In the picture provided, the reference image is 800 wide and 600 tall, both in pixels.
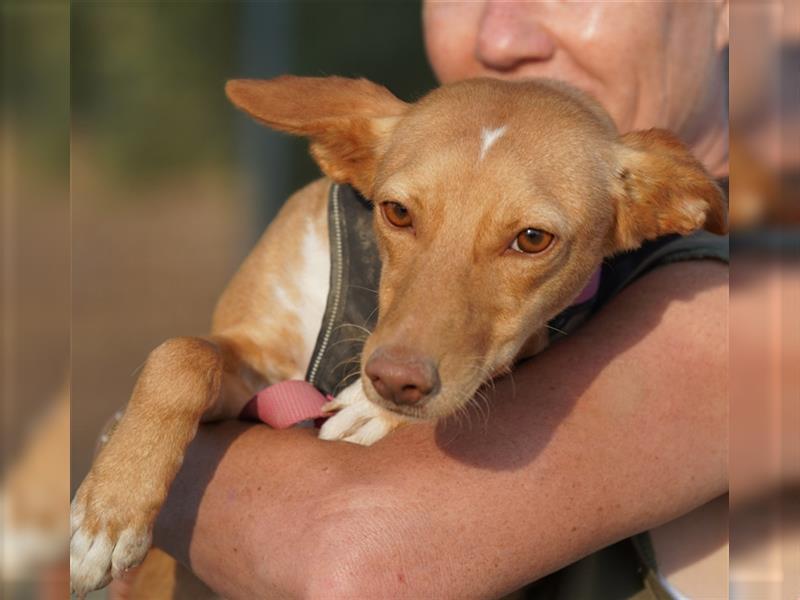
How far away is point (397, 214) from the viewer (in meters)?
2.28

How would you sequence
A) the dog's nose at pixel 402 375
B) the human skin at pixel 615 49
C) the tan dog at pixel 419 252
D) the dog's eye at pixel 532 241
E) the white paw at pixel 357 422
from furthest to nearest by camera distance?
the human skin at pixel 615 49
the white paw at pixel 357 422
the dog's eye at pixel 532 241
the tan dog at pixel 419 252
the dog's nose at pixel 402 375

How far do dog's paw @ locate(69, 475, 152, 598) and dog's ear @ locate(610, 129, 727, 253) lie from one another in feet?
3.94

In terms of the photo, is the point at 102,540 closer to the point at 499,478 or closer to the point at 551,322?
the point at 499,478

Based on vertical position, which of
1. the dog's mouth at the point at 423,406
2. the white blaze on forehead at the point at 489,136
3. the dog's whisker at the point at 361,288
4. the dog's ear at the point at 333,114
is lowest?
the dog's whisker at the point at 361,288

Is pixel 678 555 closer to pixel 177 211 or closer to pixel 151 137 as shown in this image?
pixel 151 137

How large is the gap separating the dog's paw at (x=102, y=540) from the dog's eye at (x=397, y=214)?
783 millimetres

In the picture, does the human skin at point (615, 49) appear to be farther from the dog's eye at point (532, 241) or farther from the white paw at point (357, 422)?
the white paw at point (357, 422)

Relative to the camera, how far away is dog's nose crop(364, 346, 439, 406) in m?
1.92

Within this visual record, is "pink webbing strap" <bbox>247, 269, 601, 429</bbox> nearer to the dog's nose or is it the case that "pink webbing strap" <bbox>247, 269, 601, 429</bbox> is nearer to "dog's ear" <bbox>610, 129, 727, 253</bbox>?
"dog's ear" <bbox>610, 129, 727, 253</bbox>

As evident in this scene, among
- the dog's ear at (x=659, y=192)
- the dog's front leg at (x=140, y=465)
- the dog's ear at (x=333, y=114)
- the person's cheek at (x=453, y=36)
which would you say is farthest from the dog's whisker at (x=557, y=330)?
the person's cheek at (x=453, y=36)

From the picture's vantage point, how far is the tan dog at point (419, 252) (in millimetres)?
2076

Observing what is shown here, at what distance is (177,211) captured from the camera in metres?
9.88

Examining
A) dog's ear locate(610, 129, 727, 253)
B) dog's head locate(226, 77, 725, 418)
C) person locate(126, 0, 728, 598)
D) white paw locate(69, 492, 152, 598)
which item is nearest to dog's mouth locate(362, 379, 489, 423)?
dog's head locate(226, 77, 725, 418)

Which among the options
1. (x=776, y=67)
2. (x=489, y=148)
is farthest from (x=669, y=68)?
(x=776, y=67)
